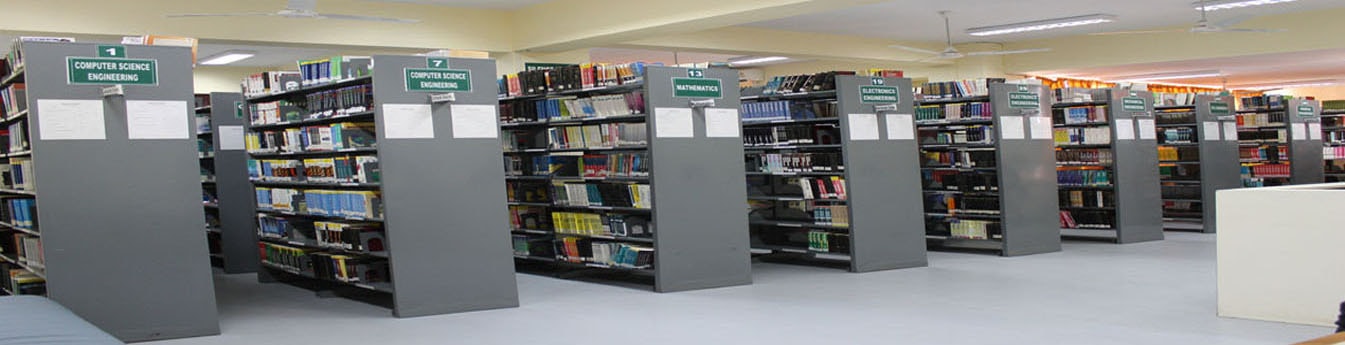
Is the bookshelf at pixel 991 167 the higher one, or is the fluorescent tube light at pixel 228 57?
the fluorescent tube light at pixel 228 57

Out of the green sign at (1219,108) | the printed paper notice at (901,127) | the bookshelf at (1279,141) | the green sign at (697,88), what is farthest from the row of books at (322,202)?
the bookshelf at (1279,141)

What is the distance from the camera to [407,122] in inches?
311

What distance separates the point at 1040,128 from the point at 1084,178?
1768 millimetres

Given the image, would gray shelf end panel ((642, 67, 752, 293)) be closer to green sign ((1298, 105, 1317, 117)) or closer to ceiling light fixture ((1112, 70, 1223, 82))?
green sign ((1298, 105, 1317, 117))

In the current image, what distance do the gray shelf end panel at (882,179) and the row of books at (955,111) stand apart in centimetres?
130

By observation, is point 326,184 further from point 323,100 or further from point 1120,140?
point 1120,140

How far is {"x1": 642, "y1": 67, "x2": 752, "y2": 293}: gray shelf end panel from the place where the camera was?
896 cm

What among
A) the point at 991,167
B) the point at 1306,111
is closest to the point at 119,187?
the point at 991,167

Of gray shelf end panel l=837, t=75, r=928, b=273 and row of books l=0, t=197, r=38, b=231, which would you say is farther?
gray shelf end panel l=837, t=75, r=928, b=273

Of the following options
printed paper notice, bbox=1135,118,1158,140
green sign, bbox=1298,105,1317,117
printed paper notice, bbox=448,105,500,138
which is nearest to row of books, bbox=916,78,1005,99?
printed paper notice, bbox=1135,118,1158,140

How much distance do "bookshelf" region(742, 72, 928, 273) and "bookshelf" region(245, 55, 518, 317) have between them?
3.32 meters

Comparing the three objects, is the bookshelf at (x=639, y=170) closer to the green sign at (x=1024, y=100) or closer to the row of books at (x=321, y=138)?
the row of books at (x=321, y=138)

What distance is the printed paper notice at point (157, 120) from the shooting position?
7.02 m

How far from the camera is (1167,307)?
7.48 metres
